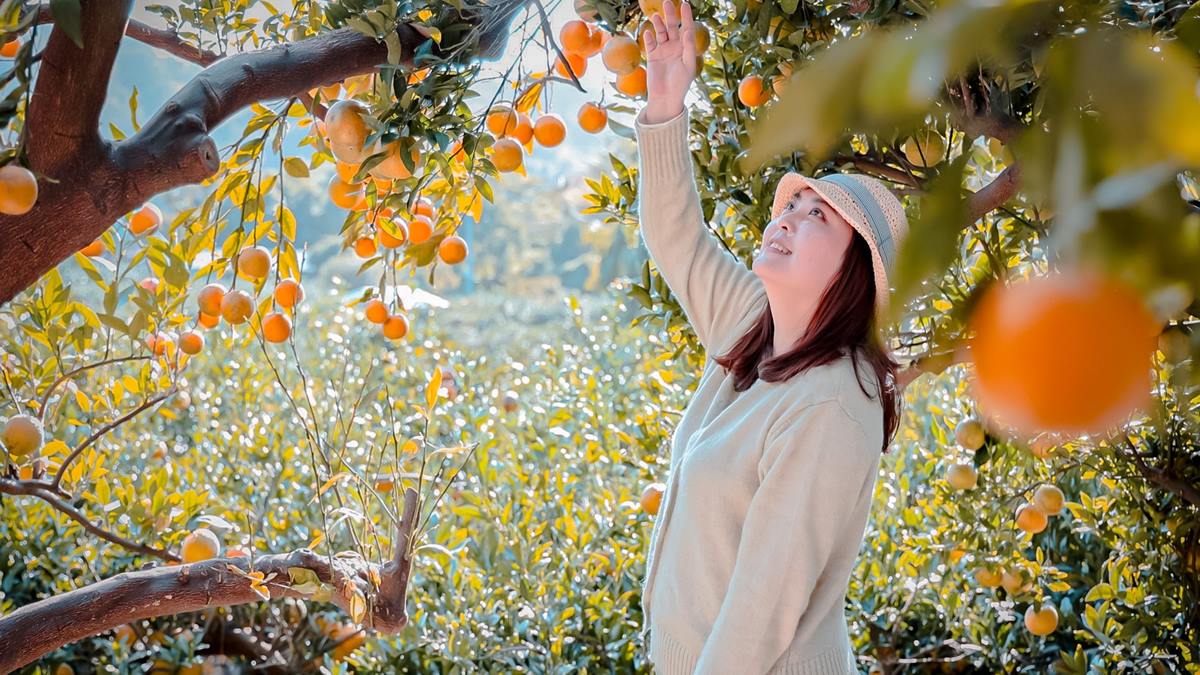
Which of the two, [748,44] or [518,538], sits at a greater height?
[748,44]

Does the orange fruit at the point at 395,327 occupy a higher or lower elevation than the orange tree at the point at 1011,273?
higher

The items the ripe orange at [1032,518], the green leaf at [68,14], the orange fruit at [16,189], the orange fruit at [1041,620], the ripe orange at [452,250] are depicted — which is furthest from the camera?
the orange fruit at [1041,620]

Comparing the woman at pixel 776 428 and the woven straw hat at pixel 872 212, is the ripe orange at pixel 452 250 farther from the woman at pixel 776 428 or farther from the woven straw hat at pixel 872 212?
the woven straw hat at pixel 872 212

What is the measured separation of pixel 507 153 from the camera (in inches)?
49.4

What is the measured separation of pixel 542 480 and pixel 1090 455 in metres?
1.17

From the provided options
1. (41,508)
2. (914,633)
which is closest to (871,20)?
(914,633)

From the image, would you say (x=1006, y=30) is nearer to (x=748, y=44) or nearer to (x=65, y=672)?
(x=748, y=44)

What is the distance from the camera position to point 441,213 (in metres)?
1.43

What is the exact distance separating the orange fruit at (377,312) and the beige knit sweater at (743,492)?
381 millimetres

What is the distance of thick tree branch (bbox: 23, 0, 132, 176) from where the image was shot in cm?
78

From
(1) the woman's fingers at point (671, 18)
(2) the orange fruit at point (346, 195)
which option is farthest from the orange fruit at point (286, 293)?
(1) the woman's fingers at point (671, 18)

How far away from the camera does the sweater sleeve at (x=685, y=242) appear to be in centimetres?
135

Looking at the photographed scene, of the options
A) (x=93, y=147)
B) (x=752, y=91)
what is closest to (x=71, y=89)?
(x=93, y=147)

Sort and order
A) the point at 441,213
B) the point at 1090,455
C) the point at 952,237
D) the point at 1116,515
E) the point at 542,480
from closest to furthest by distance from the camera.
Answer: the point at 952,237
the point at 441,213
the point at 1090,455
the point at 1116,515
the point at 542,480
